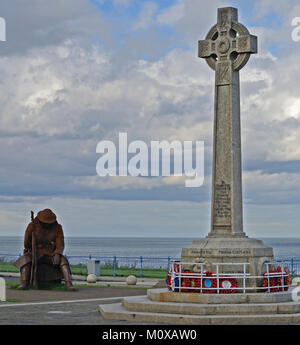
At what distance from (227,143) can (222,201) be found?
178cm

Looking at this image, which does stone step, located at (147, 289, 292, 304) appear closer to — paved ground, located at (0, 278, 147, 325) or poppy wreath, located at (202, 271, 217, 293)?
poppy wreath, located at (202, 271, 217, 293)

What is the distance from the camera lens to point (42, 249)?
1166 inches

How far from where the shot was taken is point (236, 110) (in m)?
22.7

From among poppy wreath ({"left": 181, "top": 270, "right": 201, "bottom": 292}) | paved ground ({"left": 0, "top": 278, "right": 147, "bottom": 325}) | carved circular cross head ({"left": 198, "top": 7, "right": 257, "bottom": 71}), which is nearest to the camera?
paved ground ({"left": 0, "top": 278, "right": 147, "bottom": 325})

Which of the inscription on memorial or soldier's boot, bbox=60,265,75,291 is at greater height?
the inscription on memorial

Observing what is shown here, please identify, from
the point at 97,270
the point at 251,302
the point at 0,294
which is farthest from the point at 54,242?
the point at 251,302

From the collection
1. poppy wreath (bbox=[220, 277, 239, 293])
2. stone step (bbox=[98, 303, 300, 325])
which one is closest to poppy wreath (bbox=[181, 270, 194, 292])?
poppy wreath (bbox=[220, 277, 239, 293])

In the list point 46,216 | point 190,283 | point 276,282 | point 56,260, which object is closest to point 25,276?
point 56,260

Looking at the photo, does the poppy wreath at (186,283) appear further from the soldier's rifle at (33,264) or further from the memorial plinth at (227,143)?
the soldier's rifle at (33,264)

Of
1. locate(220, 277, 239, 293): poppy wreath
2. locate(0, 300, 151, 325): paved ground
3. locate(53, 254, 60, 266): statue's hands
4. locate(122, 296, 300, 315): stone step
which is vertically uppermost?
locate(53, 254, 60, 266): statue's hands

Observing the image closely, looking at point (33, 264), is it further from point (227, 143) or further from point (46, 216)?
point (227, 143)

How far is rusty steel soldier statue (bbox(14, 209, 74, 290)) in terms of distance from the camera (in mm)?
29234
